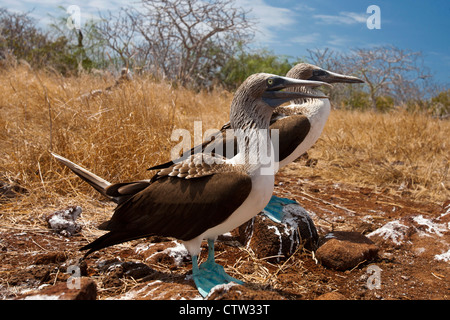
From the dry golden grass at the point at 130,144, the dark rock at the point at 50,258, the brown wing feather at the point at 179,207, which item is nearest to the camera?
the brown wing feather at the point at 179,207

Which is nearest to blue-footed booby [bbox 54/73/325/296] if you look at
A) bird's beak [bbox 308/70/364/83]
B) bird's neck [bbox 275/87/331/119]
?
bird's neck [bbox 275/87/331/119]

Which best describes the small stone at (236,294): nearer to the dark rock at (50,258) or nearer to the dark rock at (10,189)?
the dark rock at (50,258)

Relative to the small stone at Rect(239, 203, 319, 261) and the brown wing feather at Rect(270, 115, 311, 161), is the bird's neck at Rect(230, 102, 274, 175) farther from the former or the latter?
the brown wing feather at Rect(270, 115, 311, 161)

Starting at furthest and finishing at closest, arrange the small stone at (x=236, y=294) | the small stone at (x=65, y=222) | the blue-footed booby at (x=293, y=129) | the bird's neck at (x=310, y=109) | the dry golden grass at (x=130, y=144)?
1. the dry golden grass at (x=130, y=144)
2. the bird's neck at (x=310, y=109)
3. the blue-footed booby at (x=293, y=129)
4. the small stone at (x=65, y=222)
5. the small stone at (x=236, y=294)

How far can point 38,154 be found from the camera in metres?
3.82

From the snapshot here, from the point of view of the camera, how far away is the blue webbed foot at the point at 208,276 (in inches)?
79.8

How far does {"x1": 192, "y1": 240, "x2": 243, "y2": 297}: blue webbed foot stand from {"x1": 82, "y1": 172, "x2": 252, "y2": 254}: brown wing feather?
0.22 meters

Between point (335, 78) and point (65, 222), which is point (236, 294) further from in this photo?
point (335, 78)

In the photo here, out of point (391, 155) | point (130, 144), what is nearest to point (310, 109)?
point (130, 144)

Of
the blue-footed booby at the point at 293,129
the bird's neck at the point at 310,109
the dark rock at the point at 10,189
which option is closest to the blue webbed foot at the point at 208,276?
the blue-footed booby at the point at 293,129

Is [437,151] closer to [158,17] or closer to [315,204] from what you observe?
[315,204]

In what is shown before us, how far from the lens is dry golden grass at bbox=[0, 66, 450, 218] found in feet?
12.3

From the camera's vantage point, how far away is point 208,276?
2168 millimetres

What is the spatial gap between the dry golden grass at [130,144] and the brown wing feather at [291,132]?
125 centimetres
